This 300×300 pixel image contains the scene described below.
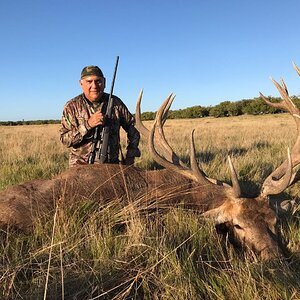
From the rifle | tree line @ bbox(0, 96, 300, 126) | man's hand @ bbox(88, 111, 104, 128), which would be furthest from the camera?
tree line @ bbox(0, 96, 300, 126)

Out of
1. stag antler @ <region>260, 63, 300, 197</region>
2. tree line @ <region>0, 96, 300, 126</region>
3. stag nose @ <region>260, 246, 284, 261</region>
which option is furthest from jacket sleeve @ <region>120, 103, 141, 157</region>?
tree line @ <region>0, 96, 300, 126</region>

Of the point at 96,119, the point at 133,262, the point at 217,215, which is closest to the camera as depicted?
the point at 133,262

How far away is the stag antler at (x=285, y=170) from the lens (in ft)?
10.4

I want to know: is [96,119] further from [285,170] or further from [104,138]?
[285,170]

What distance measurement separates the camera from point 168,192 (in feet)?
11.9

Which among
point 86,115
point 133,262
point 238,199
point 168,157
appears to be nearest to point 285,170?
point 238,199

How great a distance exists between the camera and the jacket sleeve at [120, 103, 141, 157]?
5.23 m

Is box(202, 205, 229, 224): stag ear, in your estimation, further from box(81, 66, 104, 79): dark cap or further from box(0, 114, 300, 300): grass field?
box(81, 66, 104, 79): dark cap

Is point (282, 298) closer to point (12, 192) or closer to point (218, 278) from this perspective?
point (218, 278)

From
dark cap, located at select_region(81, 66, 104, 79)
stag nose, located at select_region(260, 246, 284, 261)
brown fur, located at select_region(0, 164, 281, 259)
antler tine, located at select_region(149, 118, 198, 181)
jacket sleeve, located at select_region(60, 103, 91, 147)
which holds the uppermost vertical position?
dark cap, located at select_region(81, 66, 104, 79)

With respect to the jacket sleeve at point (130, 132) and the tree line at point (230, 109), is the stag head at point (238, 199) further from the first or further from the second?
the tree line at point (230, 109)

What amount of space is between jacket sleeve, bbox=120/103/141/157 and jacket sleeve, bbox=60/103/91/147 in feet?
2.09

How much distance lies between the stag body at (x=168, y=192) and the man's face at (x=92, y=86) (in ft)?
4.03

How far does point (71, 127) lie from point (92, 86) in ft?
1.99
